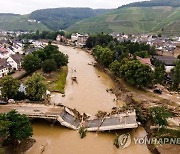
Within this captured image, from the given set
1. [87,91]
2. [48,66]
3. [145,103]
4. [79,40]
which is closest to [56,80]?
[48,66]

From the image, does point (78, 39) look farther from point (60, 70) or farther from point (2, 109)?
point (2, 109)

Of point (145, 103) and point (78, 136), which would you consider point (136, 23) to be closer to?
point (145, 103)

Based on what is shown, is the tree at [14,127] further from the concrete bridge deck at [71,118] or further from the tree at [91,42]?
the tree at [91,42]

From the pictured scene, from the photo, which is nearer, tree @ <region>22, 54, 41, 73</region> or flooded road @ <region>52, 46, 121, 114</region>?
flooded road @ <region>52, 46, 121, 114</region>

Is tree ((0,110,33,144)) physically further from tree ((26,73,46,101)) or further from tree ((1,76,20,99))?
tree ((1,76,20,99))

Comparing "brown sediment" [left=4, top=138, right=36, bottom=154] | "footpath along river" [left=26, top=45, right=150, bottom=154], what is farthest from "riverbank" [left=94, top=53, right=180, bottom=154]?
"brown sediment" [left=4, top=138, right=36, bottom=154]

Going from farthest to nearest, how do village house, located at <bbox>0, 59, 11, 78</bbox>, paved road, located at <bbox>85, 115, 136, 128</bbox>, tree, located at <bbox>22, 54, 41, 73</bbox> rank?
tree, located at <bbox>22, 54, 41, 73</bbox>
village house, located at <bbox>0, 59, 11, 78</bbox>
paved road, located at <bbox>85, 115, 136, 128</bbox>
